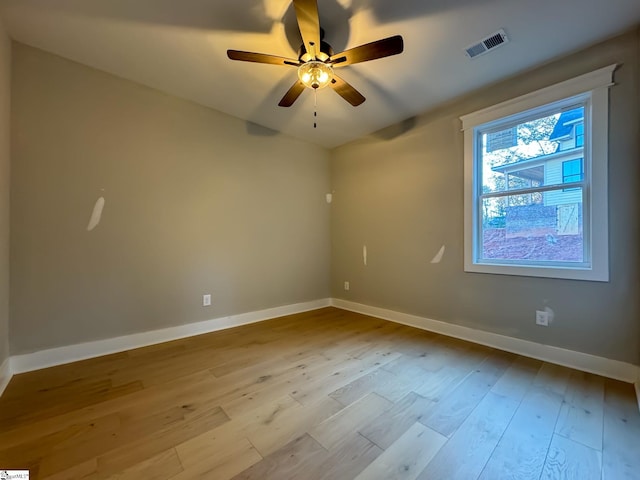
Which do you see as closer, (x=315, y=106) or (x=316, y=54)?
(x=316, y=54)

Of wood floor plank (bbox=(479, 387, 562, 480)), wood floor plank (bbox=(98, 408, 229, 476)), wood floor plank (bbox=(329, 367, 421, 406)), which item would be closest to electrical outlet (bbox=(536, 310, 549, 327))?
wood floor plank (bbox=(479, 387, 562, 480))

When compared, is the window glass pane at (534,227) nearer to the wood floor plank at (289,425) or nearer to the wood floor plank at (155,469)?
the wood floor plank at (289,425)

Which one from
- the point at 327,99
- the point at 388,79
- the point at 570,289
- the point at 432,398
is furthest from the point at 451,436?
the point at 327,99

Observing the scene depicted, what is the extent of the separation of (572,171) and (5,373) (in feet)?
15.1

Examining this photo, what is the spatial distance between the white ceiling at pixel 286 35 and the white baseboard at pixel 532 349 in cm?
240

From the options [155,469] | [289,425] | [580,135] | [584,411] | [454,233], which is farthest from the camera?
[454,233]

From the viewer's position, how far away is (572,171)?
2207mm

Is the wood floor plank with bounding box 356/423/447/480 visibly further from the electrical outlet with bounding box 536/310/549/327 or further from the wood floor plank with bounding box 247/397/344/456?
the electrical outlet with bounding box 536/310/549/327

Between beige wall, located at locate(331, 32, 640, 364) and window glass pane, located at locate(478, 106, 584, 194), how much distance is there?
0.78 feet

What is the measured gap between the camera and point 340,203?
4086 millimetres

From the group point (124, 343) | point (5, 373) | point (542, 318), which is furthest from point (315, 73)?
point (5, 373)

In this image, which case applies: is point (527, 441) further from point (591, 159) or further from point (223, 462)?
point (591, 159)

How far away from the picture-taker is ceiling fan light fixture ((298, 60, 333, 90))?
186 cm

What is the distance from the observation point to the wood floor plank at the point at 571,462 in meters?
1.15
